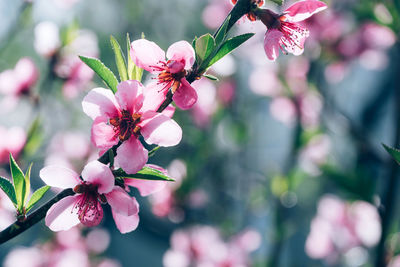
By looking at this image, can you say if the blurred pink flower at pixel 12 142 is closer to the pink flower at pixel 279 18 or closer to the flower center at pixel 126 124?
the flower center at pixel 126 124

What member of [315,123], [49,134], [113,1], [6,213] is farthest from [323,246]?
[113,1]

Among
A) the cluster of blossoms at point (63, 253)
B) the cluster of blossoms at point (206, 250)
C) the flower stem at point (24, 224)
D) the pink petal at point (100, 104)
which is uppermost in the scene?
the pink petal at point (100, 104)

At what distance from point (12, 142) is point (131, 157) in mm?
854

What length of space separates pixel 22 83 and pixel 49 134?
0.86 metres

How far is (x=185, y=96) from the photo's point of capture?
65 centimetres

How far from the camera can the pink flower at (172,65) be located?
64 cm

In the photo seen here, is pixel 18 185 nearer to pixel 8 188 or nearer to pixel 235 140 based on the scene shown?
pixel 8 188

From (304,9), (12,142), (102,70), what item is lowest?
(12,142)

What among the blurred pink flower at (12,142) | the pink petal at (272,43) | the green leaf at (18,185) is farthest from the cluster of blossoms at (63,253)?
the pink petal at (272,43)

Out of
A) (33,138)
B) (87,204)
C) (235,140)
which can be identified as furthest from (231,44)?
(235,140)

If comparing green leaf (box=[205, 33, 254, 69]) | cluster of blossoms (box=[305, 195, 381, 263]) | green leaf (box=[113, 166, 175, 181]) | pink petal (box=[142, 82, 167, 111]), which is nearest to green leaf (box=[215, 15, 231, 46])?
green leaf (box=[205, 33, 254, 69])

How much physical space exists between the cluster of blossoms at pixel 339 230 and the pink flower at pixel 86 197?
1.52m

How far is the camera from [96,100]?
652 mm

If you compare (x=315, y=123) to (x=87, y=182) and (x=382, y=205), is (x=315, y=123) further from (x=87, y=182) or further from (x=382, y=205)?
(x=87, y=182)
